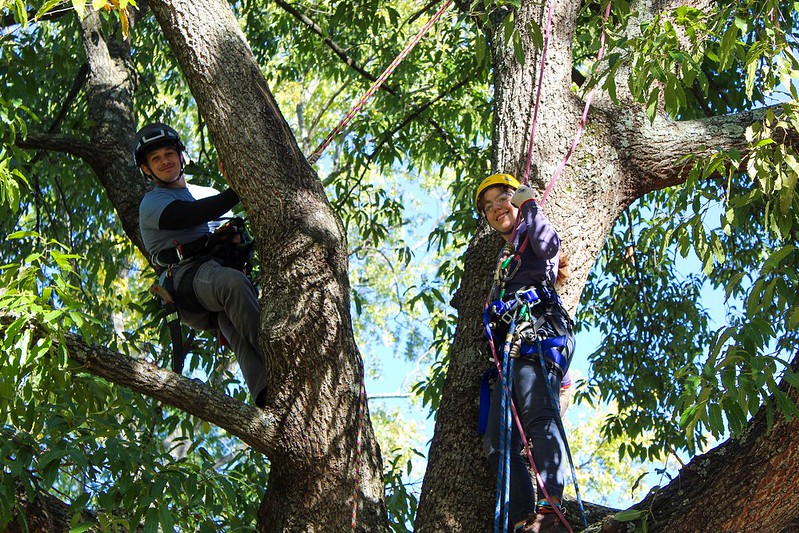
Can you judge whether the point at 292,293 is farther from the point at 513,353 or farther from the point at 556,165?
the point at 556,165

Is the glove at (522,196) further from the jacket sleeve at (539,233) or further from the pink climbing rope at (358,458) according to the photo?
the pink climbing rope at (358,458)

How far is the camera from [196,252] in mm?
4078

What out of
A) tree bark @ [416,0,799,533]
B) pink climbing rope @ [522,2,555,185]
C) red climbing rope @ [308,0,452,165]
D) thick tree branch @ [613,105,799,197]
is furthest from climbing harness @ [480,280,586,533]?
red climbing rope @ [308,0,452,165]

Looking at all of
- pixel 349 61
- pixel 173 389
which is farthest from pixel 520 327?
pixel 349 61

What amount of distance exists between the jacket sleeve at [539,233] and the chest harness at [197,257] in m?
1.31

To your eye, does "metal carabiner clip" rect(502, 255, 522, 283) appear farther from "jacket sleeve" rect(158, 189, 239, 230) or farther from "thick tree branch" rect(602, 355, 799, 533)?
"jacket sleeve" rect(158, 189, 239, 230)

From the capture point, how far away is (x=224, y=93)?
3.54m

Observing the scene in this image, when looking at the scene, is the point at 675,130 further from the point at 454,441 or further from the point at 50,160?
the point at 50,160

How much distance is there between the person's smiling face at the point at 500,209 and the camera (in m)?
3.52

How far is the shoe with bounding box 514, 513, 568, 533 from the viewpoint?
2.80m

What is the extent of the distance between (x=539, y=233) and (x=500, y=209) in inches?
11.4

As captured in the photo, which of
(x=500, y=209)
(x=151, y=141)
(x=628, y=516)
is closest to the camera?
(x=628, y=516)

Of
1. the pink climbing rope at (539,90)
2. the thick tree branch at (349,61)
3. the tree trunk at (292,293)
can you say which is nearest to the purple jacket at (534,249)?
the pink climbing rope at (539,90)

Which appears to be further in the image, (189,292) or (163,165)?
(163,165)
